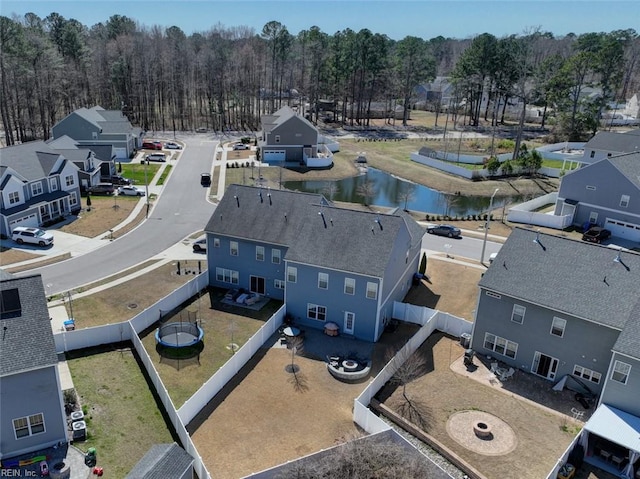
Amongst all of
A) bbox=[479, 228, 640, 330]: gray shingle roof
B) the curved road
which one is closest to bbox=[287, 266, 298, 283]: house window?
bbox=[479, 228, 640, 330]: gray shingle roof

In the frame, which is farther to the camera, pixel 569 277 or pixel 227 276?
pixel 227 276

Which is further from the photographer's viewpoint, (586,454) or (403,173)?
(403,173)

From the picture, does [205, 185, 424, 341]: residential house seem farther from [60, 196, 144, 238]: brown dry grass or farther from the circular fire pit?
[60, 196, 144, 238]: brown dry grass

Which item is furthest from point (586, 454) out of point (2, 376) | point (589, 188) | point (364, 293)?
point (589, 188)

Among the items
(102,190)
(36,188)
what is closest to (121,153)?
(102,190)

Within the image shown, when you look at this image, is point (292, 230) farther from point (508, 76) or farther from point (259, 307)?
point (508, 76)

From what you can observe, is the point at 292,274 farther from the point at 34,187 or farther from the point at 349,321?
the point at 34,187
